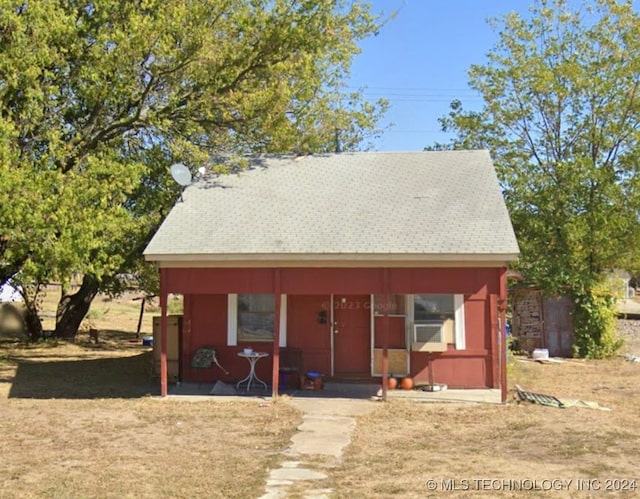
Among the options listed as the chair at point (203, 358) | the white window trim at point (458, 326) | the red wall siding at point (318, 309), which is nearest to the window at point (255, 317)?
the red wall siding at point (318, 309)

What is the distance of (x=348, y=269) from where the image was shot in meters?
12.3

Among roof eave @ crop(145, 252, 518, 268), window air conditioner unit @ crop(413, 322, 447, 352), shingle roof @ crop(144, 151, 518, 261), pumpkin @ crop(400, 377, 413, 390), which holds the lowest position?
pumpkin @ crop(400, 377, 413, 390)

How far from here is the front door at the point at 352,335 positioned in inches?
553

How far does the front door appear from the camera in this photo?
14.0m

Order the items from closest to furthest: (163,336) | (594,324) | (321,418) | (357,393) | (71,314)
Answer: (321,418), (163,336), (357,393), (594,324), (71,314)

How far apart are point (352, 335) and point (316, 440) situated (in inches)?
203

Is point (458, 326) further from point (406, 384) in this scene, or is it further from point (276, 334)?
point (276, 334)

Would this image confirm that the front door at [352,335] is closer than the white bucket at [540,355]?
Yes

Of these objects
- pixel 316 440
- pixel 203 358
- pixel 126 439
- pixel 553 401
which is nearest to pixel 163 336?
pixel 203 358

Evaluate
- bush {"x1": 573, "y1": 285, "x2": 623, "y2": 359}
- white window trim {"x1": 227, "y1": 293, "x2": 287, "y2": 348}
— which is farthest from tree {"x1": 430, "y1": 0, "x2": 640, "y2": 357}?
white window trim {"x1": 227, "y1": 293, "x2": 287, "y2": 348}

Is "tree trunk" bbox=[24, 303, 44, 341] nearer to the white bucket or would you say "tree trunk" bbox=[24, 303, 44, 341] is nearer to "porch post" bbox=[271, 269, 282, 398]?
"porch post" bbox=[271, 269, 282, 398]

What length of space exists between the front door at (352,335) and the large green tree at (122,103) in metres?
4.91

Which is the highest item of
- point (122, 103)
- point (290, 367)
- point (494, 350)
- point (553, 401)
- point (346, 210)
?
point (122, 103)

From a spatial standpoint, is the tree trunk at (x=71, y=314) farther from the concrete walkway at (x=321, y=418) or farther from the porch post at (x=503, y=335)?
the porch post at (x=503, y=335)
